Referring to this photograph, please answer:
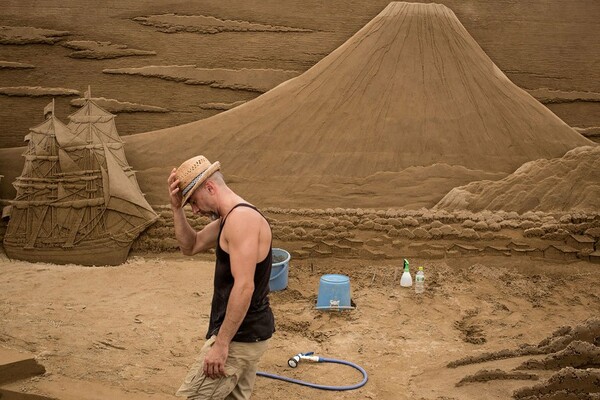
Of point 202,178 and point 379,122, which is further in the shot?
point 379,122

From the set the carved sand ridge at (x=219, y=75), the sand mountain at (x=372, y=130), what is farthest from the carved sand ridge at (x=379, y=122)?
the carved sand ridge at (x=219, y=75)

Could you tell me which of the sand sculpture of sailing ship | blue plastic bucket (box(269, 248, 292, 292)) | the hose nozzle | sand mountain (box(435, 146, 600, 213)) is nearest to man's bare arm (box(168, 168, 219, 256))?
the hose nozzle

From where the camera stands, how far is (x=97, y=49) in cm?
698

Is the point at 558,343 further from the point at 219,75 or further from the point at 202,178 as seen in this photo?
the point at 219,75

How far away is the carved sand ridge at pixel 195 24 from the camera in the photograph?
7008 mm

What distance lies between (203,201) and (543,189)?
18.5 ft

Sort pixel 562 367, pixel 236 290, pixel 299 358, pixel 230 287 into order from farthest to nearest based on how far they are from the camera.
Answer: pixel 299 358 → pixel 562 367 → pixel 230 287 → pixel 236 290

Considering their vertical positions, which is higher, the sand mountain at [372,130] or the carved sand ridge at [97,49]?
the carved sand ridge at [97,49]

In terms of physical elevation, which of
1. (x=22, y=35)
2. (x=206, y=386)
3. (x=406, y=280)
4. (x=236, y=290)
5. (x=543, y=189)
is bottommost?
(x=406, y=280)

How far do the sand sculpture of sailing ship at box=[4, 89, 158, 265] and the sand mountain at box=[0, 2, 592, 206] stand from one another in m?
0.61

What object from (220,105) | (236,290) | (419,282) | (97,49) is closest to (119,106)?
(97,49)

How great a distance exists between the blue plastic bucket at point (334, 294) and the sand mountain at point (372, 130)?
164 cm

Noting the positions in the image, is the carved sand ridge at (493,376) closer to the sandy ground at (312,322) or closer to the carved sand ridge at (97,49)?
the sandy ground at (312,322)

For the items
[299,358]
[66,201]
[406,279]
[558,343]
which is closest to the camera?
[558,343]
